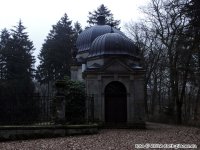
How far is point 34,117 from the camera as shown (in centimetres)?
2053

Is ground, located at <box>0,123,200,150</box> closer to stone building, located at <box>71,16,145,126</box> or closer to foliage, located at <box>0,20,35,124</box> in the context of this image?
stone building, located at <box>71,16,145,126</box>

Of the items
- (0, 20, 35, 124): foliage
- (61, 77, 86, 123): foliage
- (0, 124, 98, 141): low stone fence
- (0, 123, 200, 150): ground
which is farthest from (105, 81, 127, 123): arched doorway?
(0, 20, 35, 124): foliage

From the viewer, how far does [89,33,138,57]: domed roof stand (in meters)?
26.2

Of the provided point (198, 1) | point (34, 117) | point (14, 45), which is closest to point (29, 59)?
point (14, 45)

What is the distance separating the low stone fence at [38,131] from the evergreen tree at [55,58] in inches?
1217

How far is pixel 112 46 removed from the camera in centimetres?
2631

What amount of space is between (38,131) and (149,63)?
25595mm

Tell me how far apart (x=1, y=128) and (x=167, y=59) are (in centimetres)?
2268

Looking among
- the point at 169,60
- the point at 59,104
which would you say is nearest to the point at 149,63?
the point at 169,60

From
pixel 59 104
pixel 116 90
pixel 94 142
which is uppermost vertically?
pixel 116 90

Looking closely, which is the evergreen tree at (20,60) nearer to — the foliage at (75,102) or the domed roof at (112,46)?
the domed roof at (112,46)

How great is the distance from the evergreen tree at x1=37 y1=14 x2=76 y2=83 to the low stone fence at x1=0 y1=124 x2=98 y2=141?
30922 mm

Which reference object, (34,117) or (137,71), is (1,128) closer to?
(34,117)

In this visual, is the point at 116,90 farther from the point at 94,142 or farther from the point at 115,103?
the point at 94,142
